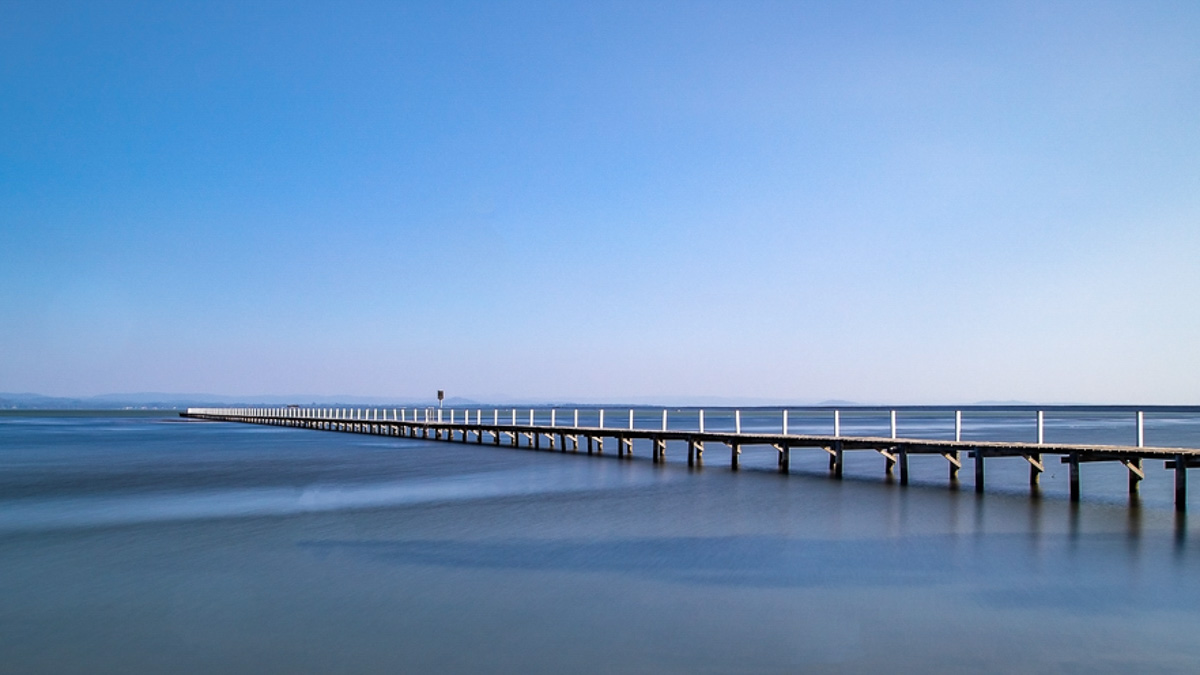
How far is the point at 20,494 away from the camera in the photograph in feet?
69.7

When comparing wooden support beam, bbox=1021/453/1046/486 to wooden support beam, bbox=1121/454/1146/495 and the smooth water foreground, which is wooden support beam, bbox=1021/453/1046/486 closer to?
the smooth water foreground

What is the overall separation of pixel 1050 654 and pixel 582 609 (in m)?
4.34

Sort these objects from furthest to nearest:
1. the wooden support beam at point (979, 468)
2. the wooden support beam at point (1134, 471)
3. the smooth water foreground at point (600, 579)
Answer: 1. the wooden support beam at point (979, 468)
2. the wooden support beam at point (1134, 471)
3. the smooth water foreground at point (600, 579)

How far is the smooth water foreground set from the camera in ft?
26.7

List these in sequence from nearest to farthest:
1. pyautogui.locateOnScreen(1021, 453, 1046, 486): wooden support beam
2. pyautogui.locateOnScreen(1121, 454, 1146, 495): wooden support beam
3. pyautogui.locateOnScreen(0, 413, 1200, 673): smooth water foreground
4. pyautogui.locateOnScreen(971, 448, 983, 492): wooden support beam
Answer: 1. pyautogui.locateOnScreen(0, 413, 1200, 673): smooth water foreground
2. pyautogui.locateOnScreen(1121, 454, 1146, 495): wooden support beam
3. pyautogui.locateOnScreen(971, 448, 983, 492): wooden support beam
4. pyautogui.locateOnScreen(1021, 453, 1046, 486): wooden support beam

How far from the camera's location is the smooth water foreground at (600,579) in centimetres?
812

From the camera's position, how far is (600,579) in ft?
36.7

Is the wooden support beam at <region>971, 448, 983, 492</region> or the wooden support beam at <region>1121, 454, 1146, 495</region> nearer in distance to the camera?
the wooden support beam at <region>1121, 454, 1146, 495</region>

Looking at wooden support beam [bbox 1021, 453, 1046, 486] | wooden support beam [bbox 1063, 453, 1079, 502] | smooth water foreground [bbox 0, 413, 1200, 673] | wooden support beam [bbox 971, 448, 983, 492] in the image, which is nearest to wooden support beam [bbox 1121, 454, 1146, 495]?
smooth water foreground [bbox 0, 413, 1200, 673]

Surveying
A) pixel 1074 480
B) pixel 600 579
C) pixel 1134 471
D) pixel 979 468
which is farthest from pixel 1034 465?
pixel 600 579

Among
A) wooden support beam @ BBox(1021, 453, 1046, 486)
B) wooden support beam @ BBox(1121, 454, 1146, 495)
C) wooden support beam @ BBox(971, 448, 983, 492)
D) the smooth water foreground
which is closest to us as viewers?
the smooth water foreground

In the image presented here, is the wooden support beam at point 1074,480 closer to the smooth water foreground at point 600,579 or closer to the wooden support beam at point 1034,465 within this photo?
the smooth water foreground at point 600,579

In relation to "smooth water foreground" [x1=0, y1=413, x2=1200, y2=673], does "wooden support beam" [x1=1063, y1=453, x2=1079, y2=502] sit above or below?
above

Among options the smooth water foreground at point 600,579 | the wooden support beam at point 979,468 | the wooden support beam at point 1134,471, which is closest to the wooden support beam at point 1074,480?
the smooth water foreground at point 600,579
